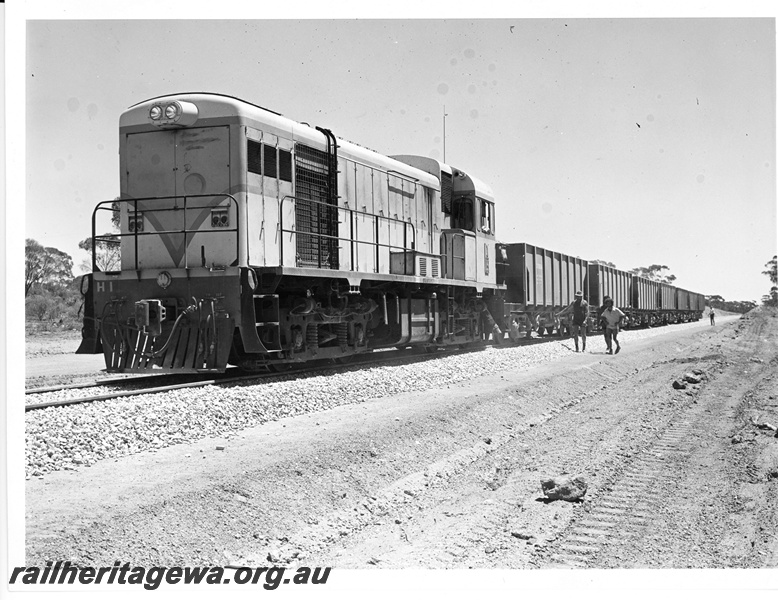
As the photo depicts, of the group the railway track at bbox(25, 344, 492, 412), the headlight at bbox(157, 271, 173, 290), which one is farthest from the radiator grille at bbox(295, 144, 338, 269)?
the headlight at bbox(157, 271, 173, 290)

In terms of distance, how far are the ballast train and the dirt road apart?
2.32m

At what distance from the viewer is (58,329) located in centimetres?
2819

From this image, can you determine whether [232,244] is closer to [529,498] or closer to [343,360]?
[343,360]

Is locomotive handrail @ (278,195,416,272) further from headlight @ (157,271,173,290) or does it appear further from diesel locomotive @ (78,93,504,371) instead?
headlight @ (157,271,173,290)

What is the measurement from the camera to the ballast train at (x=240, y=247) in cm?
989

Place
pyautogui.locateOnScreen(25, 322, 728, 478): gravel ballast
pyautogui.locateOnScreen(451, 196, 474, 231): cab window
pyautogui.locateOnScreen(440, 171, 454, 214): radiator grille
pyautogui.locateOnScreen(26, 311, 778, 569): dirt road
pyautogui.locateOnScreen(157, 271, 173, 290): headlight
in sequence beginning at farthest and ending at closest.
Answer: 1. pyautogui.locateOnScreen(451, 196, 474, 231): cab window
2. pyautogui.locateOnScreen(440, 171, 454, 214): radiator grille
3. pyautogui.locateOnScreen(157, 271, 173, 290): headlight
4. pyautogui.locateOnScreen(25, 322, 728, 478): gravel ballast
5. pyautogui.locateOnScreen(26, 311, 778, 569): dirt road

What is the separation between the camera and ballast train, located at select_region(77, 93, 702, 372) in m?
9.89

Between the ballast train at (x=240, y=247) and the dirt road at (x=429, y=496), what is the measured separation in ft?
7.61

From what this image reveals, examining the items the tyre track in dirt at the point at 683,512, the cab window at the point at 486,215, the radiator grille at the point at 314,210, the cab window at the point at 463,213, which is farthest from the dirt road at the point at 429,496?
the cab window at the point at 486,215

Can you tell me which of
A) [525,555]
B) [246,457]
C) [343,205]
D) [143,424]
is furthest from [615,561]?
[343,205]

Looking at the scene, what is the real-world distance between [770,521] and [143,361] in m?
7.84

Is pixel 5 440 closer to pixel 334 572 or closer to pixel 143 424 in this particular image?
pixel 143 424

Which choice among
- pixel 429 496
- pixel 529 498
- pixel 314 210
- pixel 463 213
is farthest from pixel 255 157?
pixel 463 213

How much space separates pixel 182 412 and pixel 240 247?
3173 millimetres
